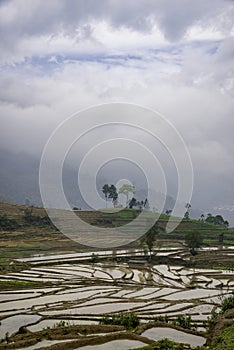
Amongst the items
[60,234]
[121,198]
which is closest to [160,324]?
[60,234]

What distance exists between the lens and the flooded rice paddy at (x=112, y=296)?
20767 millimetres

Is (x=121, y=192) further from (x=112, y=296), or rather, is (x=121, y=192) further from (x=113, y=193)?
(x=112, y=296)

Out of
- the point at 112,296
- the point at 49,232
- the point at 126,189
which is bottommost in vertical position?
the point at 112,296

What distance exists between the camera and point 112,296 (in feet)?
90.4

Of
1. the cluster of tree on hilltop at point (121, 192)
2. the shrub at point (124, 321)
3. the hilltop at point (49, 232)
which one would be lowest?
the shrub at point (124, 321)

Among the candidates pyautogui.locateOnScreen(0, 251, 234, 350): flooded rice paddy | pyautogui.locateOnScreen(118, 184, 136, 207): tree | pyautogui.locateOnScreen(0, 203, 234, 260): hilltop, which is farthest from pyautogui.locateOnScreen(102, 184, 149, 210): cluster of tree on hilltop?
pyautogui.locateOnScreen(0, 251, 234, 350): flooded rice paddy

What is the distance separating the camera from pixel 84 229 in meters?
73.0

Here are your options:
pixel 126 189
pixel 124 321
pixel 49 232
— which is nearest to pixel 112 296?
pixel 124 321

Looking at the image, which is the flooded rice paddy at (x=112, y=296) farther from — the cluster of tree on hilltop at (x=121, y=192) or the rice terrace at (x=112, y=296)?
the cluster of tree on hilltop at (x=121, y=192)

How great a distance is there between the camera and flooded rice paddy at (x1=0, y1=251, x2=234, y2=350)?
20.8 metres

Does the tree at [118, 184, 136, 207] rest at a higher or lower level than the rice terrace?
higher

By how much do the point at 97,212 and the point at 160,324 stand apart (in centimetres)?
6756

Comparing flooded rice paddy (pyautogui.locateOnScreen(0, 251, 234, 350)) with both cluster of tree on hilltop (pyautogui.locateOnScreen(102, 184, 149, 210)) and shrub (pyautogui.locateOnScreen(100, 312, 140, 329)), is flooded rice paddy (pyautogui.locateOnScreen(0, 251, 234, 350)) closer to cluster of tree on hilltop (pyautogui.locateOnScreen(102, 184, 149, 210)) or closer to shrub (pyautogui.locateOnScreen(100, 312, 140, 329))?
shrub (pyautogui.locateOnScreen(100, 312, 140, 329))

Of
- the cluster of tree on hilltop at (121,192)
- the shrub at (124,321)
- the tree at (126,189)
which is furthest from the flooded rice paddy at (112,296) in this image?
the cluster of tree on hilltop at (121,192)
